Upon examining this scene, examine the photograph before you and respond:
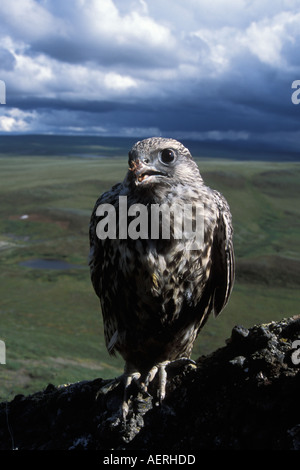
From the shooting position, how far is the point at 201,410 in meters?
4.46

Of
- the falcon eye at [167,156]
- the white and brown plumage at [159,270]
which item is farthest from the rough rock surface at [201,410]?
the falcon eye at [167,156]

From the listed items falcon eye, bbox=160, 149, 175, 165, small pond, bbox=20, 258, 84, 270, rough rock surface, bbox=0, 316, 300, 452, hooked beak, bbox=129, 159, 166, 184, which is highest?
falcon eye, bbox=160, 149, 175, 165

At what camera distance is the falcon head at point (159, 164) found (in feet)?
17.4

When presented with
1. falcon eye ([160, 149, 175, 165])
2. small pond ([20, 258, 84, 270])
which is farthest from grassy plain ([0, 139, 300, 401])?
falcon eye ([160, 149, 175, 165])

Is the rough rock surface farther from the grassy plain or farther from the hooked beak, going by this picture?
the hooked beak

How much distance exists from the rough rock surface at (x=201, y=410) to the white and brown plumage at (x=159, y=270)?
0.35m

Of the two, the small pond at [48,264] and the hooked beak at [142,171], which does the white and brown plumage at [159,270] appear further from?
the small pond at [48,264]

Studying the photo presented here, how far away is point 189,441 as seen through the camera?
4250 mm

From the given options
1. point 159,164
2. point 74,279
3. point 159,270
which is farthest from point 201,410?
point 74,279

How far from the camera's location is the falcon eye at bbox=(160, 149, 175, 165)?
551 centimetres

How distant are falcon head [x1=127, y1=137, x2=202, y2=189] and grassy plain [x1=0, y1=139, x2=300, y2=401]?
2.89 m
